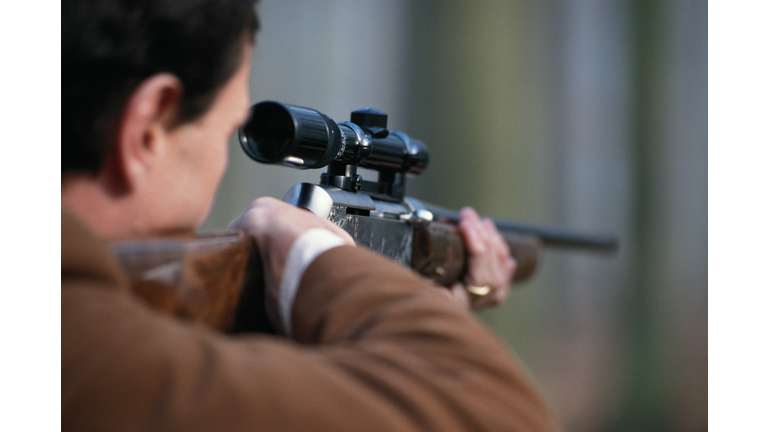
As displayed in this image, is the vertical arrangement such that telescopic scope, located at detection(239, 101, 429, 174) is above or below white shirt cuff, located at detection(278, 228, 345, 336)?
above

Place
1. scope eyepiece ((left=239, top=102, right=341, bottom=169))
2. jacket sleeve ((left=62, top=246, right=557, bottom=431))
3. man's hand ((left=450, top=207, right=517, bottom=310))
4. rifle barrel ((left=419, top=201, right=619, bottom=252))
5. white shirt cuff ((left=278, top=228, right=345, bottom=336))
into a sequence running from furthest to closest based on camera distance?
1. rifle barrel ((left=419, top=201, right=619, bottom=252))
2. man's hand ((left=450, top=207, right=517, bottom=310))
3. scope eyepiece ((left=239, top=102, right=341, bottom=169))
4. white shirt cuff ((left=278, top=228, right=345, bottom=336))
5. jacket sleeve ((left=62, top=246, right=557, bottom=431))

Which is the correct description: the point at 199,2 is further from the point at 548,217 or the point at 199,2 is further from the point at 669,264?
the point at 669,264

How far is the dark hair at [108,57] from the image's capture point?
0.30 meters

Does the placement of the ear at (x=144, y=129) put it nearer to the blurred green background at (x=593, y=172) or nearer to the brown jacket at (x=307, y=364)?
the brown jacket at (x=307, y=364)

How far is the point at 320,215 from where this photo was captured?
533mm

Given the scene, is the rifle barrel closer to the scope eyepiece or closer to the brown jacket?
the scope eyepiece

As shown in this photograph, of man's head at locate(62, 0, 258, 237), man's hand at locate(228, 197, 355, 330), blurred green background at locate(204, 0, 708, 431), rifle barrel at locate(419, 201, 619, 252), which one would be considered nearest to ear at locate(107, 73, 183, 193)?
man's head at locate(62, 0, 258, 237)

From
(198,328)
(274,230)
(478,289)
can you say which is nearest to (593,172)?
(478,289)

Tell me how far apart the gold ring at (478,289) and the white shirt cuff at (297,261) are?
56 cm

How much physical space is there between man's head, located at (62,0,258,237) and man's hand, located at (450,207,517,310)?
0.59 m

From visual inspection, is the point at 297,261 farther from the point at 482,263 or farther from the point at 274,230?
the point at 482,263

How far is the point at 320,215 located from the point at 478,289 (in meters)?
0.46

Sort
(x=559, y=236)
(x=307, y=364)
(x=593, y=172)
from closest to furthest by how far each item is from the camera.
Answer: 1. (x=307, y=364)
2. (x=559, y=236)
3. (x=593, y=172)

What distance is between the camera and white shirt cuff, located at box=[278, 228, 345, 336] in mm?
378
